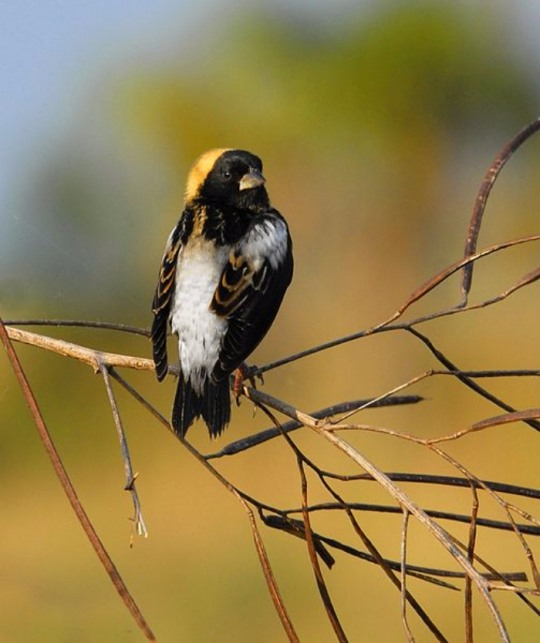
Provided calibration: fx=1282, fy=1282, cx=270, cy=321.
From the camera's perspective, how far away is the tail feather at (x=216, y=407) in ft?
8.63

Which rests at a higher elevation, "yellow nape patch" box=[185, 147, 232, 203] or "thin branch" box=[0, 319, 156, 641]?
"yellow nape patch" box=[185, 147, 232, 203]

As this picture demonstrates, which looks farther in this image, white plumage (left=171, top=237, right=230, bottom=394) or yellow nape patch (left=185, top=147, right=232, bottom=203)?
yellow nape patch (left=185, top=147, right=232, bottom=203)

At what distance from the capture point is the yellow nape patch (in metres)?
3.45

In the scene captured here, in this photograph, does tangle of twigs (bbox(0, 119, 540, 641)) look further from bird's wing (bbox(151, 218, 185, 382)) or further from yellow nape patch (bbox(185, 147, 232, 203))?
yellow nape patch (bbox(185, 147, 232, 203))

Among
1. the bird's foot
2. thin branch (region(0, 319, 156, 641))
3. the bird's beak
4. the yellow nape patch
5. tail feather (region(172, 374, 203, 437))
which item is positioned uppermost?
the yellow nape patch

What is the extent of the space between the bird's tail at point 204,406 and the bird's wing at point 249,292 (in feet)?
0.12

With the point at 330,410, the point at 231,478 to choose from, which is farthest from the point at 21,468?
the point at 330,410

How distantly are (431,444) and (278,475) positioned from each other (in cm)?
887

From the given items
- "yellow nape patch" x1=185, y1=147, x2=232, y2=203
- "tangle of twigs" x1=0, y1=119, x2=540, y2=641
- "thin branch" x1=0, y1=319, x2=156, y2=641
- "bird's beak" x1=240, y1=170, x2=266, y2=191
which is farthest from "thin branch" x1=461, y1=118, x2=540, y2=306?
"yellow nape patch" x1=185, y1=147, x2=232, y2=203

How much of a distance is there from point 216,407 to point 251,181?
2.83 feet

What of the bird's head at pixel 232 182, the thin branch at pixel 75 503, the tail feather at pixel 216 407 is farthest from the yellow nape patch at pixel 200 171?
the thin branch at pixel 75 503

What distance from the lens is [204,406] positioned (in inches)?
103

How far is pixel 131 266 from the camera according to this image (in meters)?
12.7

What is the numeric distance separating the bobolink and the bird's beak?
0.45ft
